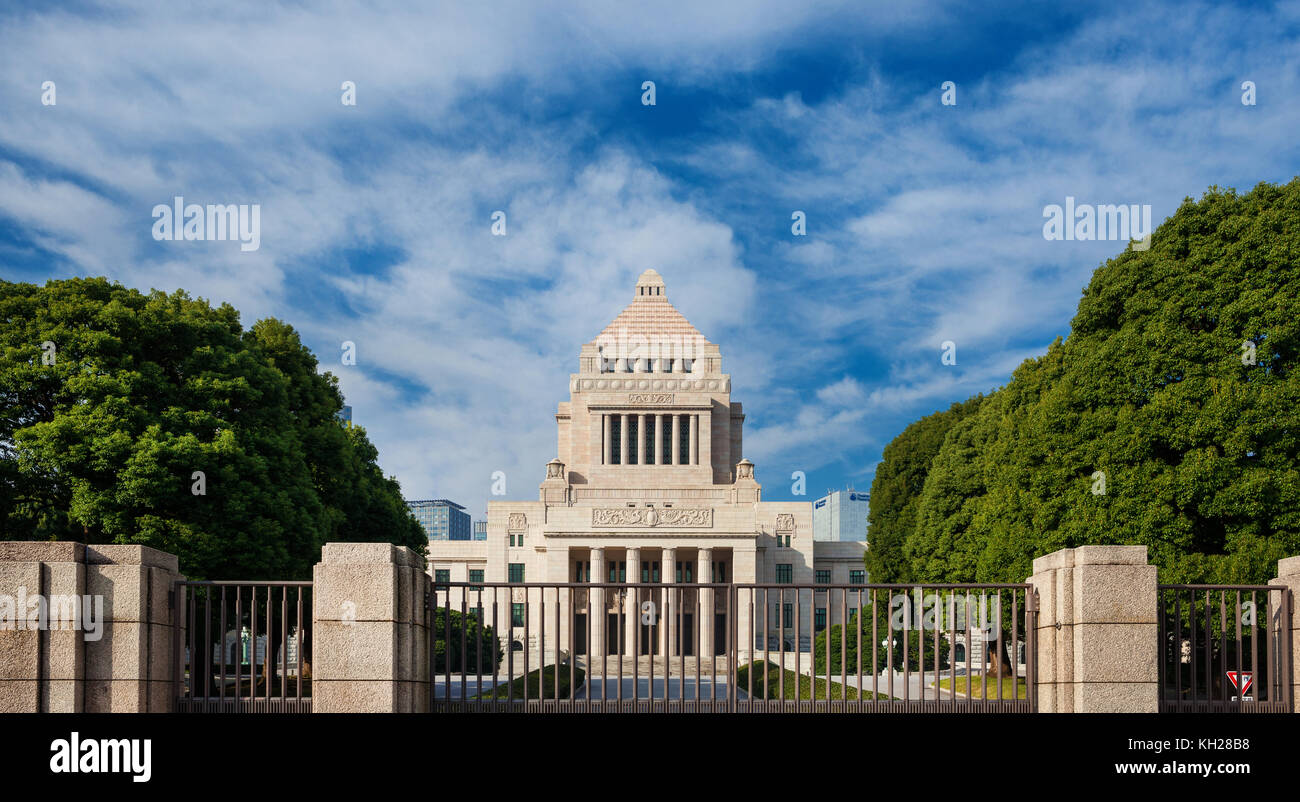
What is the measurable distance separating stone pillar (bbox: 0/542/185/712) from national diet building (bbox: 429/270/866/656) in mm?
48089

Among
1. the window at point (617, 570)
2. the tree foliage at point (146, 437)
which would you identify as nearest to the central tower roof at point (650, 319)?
the window at point (617, 570)

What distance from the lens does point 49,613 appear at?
12.5 meters

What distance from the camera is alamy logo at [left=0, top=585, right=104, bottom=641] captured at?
1238cm

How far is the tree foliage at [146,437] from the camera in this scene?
26219 millimetres

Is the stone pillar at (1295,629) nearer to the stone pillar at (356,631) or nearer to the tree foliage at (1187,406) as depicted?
the tree foliage at (1187,406)

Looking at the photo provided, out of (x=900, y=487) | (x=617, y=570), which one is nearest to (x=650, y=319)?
(x=617, y=570)

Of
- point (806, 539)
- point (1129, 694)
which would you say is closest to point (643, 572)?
point (806, 539)

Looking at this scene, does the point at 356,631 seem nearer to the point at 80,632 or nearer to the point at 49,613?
the point at 80,632

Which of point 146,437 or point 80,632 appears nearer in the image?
point 80,632

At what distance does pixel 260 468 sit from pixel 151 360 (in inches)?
155

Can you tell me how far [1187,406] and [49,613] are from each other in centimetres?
2090
